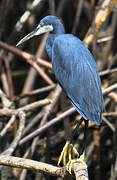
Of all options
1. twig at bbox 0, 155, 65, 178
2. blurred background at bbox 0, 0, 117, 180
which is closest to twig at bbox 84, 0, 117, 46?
blurred background at bbox 0, 0, 117, 180

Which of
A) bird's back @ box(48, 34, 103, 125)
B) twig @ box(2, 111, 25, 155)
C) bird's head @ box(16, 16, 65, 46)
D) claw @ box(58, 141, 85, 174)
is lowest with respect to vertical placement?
claw @ box(58, 141, 85, 174)

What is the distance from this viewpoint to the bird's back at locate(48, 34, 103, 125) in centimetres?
207

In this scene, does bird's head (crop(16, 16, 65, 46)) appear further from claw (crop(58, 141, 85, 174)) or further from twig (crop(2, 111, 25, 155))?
claw (crop(58, 141, 85, 174))

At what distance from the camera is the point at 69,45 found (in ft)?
7.34

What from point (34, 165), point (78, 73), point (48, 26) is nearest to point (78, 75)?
point (78, 73)

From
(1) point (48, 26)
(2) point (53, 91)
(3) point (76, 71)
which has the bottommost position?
(2) point (53, 91)

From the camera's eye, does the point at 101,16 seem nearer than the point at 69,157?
No

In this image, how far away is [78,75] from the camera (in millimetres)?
2180

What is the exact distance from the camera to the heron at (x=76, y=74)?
2.07 meters

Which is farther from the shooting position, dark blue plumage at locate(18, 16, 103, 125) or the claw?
dark blue plumage at locate(18, 16, 103, 125)

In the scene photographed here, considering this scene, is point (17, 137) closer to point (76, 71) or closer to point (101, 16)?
point (76, 71)

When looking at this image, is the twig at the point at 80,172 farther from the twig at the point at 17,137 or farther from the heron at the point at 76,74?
the twig at the point at 17,137

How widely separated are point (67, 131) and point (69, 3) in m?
1.95

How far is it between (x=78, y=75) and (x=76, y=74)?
2cm
